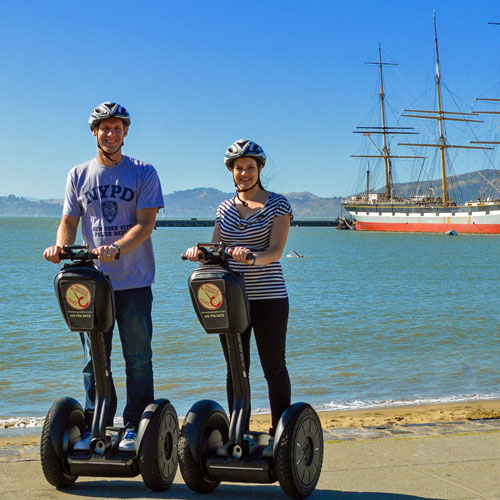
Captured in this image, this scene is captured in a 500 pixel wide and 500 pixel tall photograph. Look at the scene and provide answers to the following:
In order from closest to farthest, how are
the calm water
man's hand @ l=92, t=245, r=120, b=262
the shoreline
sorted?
1. man's hand @ l=92, t=245, r=120, b=262
2. the shoreline
3. the calm water

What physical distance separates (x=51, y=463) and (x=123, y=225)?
1.25m

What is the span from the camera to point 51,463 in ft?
12.8

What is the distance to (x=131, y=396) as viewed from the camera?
424 centimetres

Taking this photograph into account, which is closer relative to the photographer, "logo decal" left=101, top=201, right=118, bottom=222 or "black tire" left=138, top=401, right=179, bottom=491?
"black tire" left=138, top=401, right=179, bottom=491

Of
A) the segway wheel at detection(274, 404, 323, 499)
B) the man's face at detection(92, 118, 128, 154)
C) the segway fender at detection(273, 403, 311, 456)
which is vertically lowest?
the segway wheel at detection(274, 404, 323, 499)

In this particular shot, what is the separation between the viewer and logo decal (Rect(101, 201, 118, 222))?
420cm

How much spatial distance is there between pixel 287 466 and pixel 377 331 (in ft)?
48.4

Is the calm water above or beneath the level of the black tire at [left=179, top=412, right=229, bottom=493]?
beneath

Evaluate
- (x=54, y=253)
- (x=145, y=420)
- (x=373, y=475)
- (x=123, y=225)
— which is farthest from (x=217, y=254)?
(x=373, y=475)

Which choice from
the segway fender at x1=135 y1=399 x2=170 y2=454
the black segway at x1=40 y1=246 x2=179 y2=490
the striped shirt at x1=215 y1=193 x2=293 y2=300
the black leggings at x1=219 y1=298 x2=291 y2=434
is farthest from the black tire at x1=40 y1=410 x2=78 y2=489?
the striped shirt at x1=215 y1=193 x2=293 y2=300

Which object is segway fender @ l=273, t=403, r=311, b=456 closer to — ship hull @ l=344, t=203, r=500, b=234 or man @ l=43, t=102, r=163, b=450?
man @ l=43, t=102, r=163, b=450

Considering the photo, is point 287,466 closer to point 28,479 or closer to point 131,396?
point 131,396

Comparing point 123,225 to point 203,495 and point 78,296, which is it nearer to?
point 78,296

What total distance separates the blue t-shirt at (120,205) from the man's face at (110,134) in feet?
0.35
